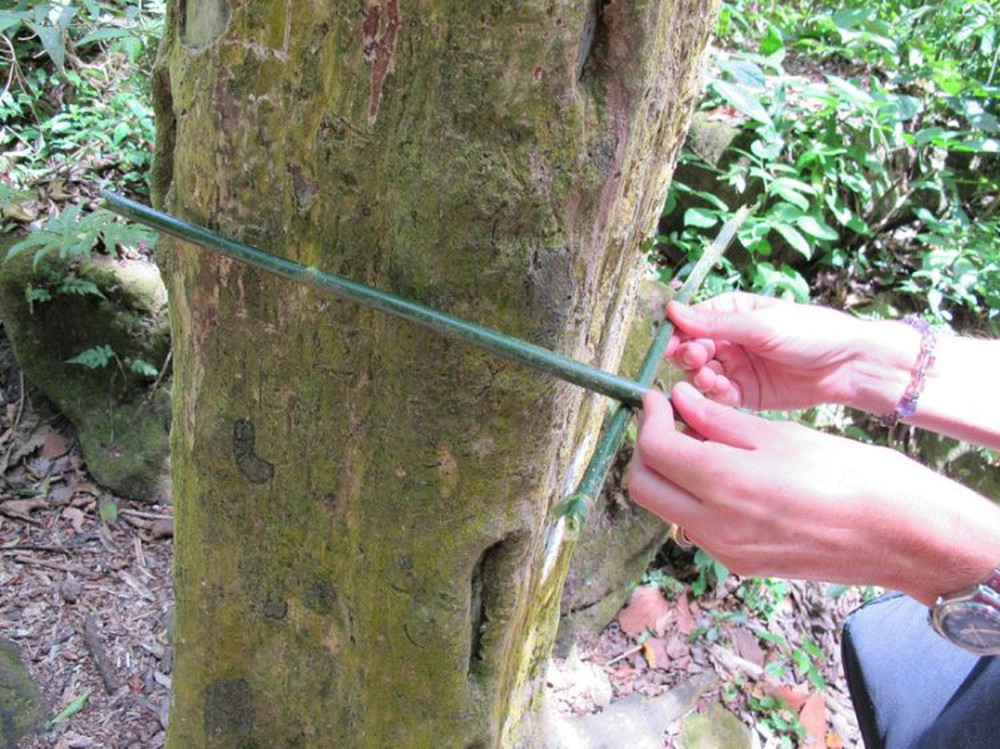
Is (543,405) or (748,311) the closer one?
(543,405)

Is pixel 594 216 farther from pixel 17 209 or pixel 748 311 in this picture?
pixel 17 209

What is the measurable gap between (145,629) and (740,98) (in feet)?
8.99

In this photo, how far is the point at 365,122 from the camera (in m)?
0.93

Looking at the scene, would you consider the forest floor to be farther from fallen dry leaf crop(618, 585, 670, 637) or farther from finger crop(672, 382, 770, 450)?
finger crop(672, 382, 770, 450)

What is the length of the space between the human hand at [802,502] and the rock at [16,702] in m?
1.95

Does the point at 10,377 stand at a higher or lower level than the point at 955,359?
lower

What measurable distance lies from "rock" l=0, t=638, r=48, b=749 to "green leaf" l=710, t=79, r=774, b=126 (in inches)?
115

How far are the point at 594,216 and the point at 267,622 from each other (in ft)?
3.09

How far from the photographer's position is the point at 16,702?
2135 mm

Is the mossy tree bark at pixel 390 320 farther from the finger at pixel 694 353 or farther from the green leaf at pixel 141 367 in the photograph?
the green leaf at pixel 141 367

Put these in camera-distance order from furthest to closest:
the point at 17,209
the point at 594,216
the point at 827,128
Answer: the point at 827,128
the point at 17,209
the point at 594,216

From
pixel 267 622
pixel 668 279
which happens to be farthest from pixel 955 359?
pixel 668 279

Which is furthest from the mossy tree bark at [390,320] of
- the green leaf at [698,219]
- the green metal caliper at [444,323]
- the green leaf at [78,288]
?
the green leaf at [698,219]

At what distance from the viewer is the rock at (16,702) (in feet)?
6.83
